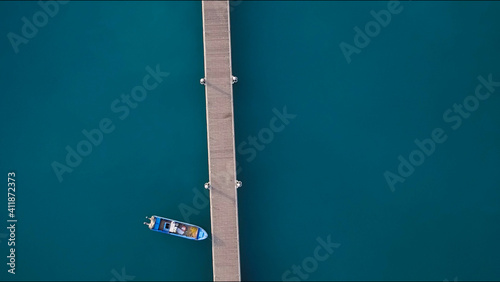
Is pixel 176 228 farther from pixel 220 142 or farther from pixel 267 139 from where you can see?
pixel 267 139

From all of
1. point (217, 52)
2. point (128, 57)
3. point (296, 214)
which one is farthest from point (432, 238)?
point (128, 57)

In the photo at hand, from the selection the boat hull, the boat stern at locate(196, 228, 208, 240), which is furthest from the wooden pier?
the boat hull

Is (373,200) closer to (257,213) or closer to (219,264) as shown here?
(257,213)

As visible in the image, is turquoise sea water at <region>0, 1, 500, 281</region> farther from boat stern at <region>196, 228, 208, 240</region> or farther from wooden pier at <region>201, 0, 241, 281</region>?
wooden pier at <region>201, 0, 241, 281</region>

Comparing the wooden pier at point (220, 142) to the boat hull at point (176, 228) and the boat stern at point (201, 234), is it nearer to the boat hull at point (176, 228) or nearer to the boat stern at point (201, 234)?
the boat stern at point (201, 234)

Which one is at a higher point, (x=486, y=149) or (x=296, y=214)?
(x=486, y=149)
